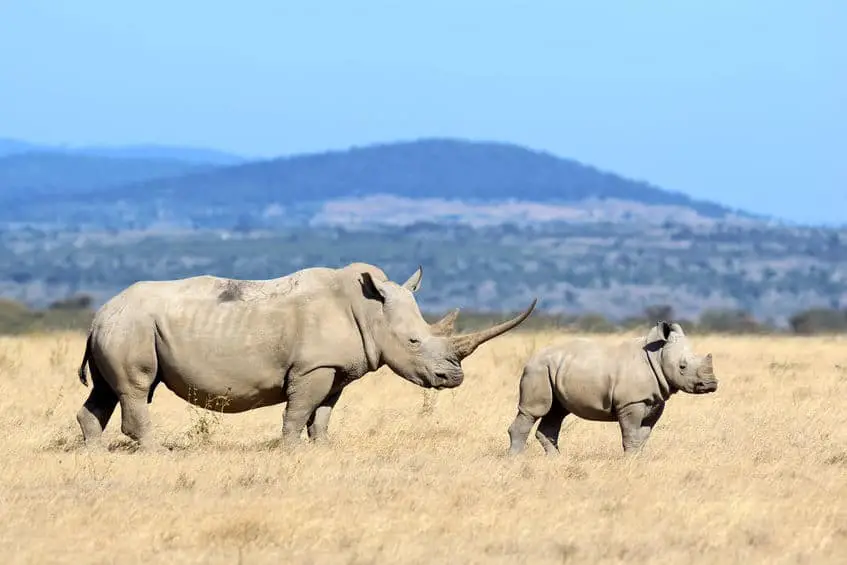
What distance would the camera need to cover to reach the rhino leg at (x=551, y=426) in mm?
13500

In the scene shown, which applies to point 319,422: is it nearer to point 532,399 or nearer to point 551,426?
point 532,399

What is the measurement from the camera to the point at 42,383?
18.4 metres

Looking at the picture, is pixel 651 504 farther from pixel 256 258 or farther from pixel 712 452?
pixel 256 258

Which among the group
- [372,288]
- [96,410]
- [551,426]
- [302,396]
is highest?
[372,288]

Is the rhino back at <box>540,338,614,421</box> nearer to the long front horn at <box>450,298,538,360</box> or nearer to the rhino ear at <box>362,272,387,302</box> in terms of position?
the long front horn at <box>450,298,538,360</box>

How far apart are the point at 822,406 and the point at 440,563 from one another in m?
8.36

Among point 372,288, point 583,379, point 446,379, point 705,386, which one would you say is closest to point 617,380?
point 583,379

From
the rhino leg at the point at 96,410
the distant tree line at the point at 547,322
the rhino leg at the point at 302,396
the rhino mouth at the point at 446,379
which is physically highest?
the rhino mouth at the point at 446,379

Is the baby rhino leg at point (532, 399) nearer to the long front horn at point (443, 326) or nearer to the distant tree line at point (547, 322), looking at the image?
the long front horn at point (443, 326)

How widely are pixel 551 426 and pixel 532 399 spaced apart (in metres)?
0.39

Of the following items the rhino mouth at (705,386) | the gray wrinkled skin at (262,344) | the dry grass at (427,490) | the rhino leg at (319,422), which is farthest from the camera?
the rhino leg at (319,422)

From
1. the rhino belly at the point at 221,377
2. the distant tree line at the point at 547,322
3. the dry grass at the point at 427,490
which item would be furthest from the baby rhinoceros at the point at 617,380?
the distant tree line at the point at 547,322

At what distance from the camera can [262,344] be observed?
13195mm

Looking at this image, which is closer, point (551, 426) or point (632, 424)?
point (632, 424)
